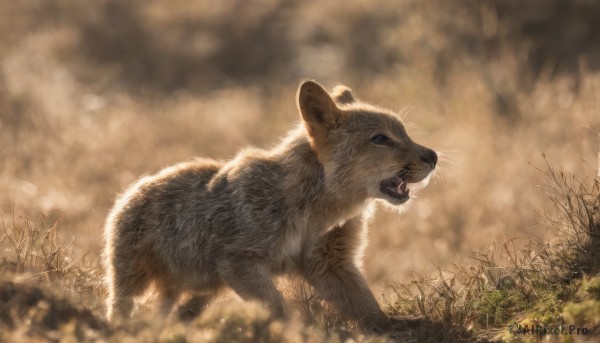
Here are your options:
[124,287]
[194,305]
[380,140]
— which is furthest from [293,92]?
[124,287]

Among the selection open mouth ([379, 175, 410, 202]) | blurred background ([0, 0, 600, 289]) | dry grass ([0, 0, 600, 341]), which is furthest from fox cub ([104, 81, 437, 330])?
blurred background ([0, 0, 600, 289])

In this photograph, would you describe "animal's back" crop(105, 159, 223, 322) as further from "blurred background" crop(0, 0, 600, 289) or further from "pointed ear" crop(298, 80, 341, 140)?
"blurred background" crop(0, 0, 600, 289)

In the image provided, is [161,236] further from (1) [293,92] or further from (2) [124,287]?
(1) [293,92]

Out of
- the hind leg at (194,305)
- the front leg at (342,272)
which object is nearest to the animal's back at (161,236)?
the hind leg at (194,305)

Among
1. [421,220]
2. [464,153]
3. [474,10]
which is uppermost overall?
[474,10]

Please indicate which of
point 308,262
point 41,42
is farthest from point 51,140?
point 308,262

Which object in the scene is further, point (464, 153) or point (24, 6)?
point (24, 6)

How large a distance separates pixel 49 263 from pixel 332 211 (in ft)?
8.18

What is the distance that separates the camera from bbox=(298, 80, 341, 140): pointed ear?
751 cm

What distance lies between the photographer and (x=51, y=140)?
17297 millimetres

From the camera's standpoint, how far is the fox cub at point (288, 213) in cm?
723

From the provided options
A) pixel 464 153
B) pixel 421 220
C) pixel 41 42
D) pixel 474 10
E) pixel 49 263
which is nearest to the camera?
pixel 49 263

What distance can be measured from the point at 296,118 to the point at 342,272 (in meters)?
13.1

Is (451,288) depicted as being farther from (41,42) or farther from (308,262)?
(41,42)
